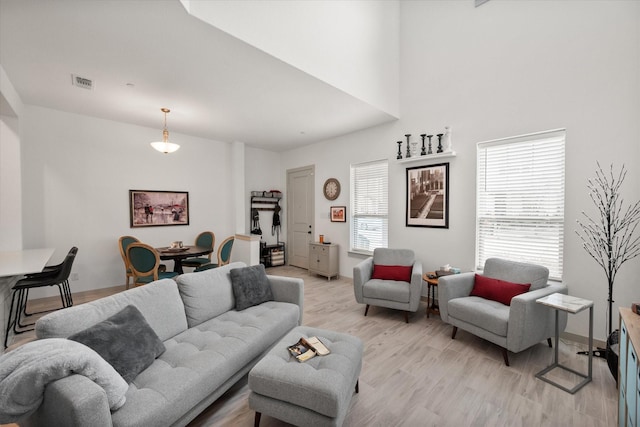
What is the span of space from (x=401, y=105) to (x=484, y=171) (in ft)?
5.44

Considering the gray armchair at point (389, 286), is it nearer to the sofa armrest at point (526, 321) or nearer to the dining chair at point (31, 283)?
the sofa armrest at point (526, 321)

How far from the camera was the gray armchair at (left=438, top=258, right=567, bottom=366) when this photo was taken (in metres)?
2.46

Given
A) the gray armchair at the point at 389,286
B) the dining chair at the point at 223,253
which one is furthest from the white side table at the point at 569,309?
the dining chair at the point at 223,253

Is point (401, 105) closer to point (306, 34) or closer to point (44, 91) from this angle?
point (306, 34)

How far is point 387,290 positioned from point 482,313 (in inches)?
42.7

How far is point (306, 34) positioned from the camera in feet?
9.97

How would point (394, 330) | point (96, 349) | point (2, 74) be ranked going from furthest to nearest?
1. point (394, 330)
2. point (2, 74)
3. point (96, 349)

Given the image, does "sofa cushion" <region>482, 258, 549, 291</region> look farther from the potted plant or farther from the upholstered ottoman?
the upholstered ottoman

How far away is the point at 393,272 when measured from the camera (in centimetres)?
383

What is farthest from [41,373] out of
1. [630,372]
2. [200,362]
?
[630,372]

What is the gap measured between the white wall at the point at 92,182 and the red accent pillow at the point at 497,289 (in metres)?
5.08

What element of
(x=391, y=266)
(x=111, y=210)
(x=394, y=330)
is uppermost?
(x=111, y=210)

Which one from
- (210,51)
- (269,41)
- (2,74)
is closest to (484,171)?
(269,41)

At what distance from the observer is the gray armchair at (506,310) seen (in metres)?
2.46
